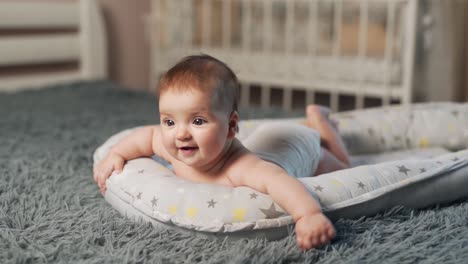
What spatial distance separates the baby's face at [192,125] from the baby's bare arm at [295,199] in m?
0.07

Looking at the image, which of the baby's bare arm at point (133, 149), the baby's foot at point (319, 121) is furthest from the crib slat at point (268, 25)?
the baby's bare arm at point (133, 149)

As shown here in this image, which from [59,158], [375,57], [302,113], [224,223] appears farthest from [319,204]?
[375,57]

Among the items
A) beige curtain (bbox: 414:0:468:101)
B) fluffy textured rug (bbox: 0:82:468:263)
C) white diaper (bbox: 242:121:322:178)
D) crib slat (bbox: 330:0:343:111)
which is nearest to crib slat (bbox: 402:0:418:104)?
beige curtain (bbox: 414:0:468:101)

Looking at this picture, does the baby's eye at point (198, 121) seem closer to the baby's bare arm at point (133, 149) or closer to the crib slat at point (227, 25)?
the baby's bare arm at point (133, 149)

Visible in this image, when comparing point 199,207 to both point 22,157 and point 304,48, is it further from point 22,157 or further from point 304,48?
point 304,48

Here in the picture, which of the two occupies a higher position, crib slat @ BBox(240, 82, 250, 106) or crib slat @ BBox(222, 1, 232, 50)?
crib slat @ BBox(222, 1, 232, 50)

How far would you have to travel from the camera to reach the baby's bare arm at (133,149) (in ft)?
4.04

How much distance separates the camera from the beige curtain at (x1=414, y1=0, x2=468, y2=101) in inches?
97.0

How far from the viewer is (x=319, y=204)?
1011 mm

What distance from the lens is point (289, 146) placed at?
1249 millimetres

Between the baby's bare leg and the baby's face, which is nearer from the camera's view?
the baby's face

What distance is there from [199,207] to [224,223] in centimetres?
5

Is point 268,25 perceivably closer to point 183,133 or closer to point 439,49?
point 439,49

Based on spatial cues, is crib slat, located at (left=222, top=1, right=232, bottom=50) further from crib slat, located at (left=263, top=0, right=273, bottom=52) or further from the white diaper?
the white diaper
